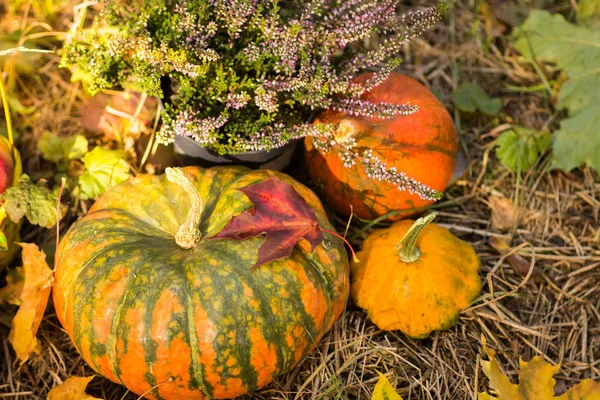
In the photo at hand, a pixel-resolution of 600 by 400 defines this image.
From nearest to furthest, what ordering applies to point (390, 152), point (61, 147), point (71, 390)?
point (71, 390), point (390, 152), point (61, 147)

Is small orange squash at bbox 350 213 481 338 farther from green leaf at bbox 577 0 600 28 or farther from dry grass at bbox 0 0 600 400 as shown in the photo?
green leaf at bbox 577 0 600 28

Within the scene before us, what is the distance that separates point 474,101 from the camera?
113 inches

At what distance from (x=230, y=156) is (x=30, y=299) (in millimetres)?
871

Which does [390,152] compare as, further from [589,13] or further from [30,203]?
[589,13]

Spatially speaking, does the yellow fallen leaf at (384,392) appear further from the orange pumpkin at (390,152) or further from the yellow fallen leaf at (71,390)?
the yellow fallen leaf at (71,390)

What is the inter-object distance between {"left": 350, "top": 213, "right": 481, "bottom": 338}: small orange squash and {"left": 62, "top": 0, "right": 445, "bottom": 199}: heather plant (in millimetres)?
271

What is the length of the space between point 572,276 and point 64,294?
1.96 meters

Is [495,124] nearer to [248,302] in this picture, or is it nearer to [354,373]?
[354,373]

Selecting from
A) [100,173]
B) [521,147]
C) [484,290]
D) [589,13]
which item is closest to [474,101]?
[521,147]

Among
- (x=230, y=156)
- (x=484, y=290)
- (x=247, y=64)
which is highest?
(x=247, y=64)

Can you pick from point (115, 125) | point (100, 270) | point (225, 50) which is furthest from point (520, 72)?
point (100, 270)

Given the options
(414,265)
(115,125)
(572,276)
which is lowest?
(572,276)

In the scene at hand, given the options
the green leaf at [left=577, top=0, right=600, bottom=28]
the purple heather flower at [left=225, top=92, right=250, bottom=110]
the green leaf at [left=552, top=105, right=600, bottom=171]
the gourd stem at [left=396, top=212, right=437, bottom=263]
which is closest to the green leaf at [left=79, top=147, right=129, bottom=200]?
the purple heather flower at [left=225, top=92, right=250, bottom=110]

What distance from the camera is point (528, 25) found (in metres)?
3.03
